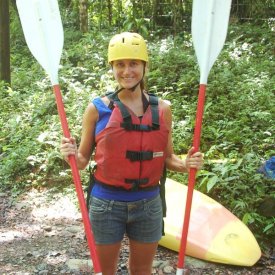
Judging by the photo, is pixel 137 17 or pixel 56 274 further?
pixel 137 17

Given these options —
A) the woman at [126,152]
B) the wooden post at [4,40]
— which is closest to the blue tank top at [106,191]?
the woman at [126,152]

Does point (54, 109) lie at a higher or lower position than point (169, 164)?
lower

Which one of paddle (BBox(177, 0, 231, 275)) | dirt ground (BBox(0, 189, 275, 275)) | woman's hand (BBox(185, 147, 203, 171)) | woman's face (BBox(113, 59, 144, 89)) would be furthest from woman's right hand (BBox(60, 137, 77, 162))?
dirt ground (BBox(0, 189, 275, 275))

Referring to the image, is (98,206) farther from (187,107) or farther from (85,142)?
(187,107)

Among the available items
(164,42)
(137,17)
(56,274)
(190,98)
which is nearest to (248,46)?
(164,42)

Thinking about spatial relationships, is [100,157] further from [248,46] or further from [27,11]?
[248,46]

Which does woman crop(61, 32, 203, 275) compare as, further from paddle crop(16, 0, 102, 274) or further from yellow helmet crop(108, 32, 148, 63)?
paddle crop(16, 0, 102, 274)

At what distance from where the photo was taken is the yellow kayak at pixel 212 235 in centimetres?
314

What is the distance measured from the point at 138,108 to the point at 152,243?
0.67 m

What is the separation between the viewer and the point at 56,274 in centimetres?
308

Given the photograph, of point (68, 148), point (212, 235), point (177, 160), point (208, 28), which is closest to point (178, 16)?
point (212, 235)

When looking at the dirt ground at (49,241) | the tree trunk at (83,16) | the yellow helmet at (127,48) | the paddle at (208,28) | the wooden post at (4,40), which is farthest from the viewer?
the tree trunk at (83,16)

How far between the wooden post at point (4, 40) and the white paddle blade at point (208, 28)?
5.65 meters

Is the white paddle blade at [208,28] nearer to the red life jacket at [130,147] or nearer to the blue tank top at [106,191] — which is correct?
the red life jacket at [130,147]
